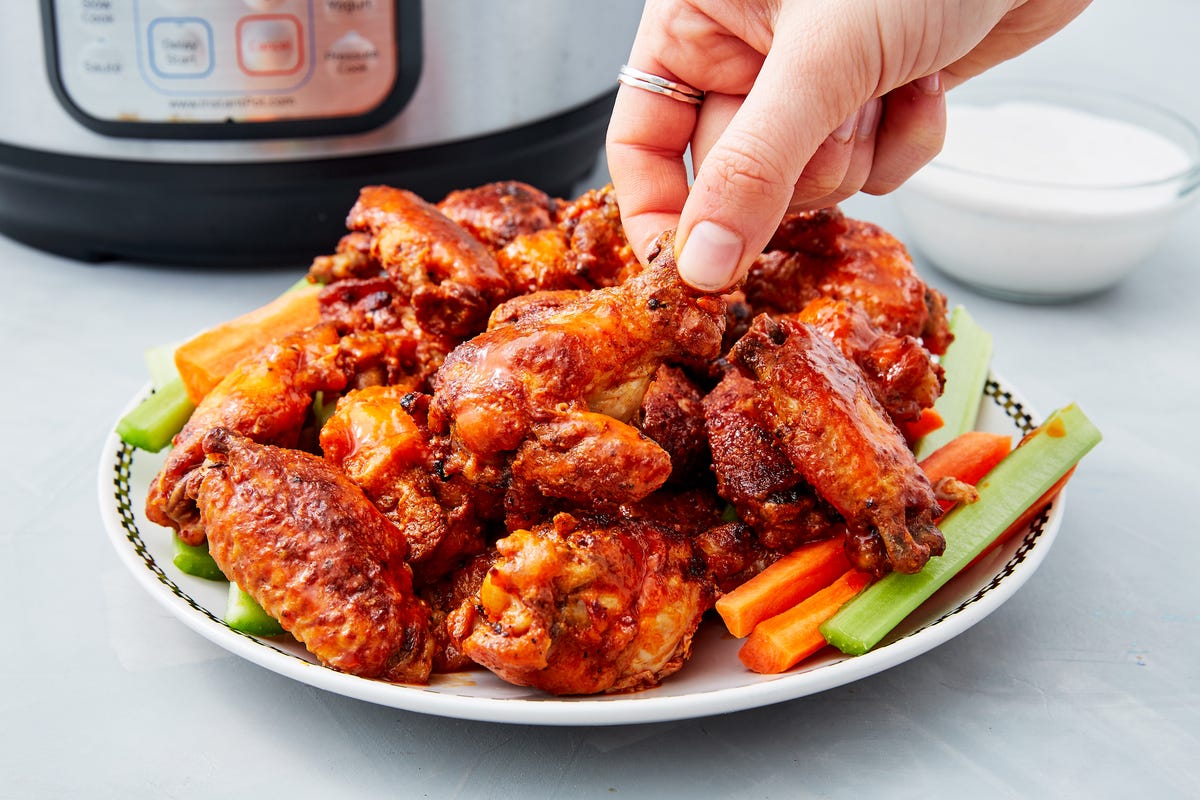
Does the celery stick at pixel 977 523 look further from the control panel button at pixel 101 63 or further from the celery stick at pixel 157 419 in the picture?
the control panel button at pixel 101 63

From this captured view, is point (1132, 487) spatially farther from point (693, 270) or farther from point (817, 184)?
point (693, 270)

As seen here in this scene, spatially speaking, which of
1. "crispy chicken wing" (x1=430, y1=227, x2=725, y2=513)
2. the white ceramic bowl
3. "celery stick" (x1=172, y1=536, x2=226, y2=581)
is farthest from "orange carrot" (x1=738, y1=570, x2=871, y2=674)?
the white ceramic bowl

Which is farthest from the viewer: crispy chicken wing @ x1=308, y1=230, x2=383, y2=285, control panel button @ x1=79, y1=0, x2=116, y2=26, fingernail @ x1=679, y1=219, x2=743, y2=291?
control panel button @ x1=79, y1=0, x2=116, y2=26

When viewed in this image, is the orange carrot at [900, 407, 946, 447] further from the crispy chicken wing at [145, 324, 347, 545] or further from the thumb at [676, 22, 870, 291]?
the crispy chicken wing at [145, 324, 347, 545]

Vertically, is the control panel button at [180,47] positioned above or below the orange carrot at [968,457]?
above

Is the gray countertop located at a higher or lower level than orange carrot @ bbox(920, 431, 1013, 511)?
lower

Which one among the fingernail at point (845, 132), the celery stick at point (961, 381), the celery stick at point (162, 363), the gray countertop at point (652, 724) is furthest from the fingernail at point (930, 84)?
the celery stick at point (162, 363)
